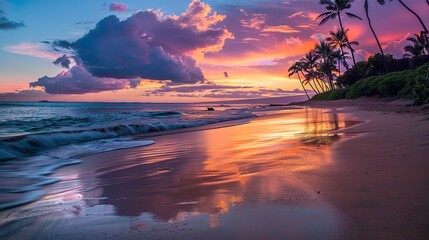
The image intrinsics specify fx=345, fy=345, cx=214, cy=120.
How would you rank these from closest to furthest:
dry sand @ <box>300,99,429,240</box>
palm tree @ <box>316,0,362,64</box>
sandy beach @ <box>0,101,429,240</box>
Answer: dry sand @ <box>300,99,429,240</box>
sandy beach @ <box>0,101,429,240</box>
palm tree @ <box>316,0,362,64</box>

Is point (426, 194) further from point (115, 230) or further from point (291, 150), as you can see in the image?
point (291, 150)

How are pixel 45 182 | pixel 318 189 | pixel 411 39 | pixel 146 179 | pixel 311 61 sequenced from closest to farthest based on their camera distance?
pixel 318 189 < pixel 146 179 < pixel 45 182 < pixel 411 39 < pixel 311 61

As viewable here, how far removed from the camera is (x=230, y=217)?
2414 mm

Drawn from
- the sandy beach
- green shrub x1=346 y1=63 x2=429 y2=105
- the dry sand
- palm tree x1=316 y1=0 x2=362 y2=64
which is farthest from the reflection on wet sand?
palm tree x1=316 y1=0 x2=362 y2=64

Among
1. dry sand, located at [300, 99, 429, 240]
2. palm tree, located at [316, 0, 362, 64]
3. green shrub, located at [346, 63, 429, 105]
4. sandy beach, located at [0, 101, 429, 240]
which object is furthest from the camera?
palm tree, located at [316, 0, 362, 64]

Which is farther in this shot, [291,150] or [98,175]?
[291,150]

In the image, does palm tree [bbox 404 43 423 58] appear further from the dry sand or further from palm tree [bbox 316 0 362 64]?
the dry sand

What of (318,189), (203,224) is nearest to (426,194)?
(318,189)

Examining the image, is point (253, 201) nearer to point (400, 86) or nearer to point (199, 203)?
point (199, 203)

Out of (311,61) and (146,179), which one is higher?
(311,61)

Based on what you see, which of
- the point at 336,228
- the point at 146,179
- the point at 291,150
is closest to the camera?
the point at 336,228

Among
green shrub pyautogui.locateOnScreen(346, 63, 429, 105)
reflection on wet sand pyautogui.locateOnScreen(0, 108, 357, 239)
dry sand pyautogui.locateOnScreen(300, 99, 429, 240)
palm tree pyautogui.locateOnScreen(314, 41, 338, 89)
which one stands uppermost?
palm tree pyautogui.locateOnScreen(314, 41, 338, 89)

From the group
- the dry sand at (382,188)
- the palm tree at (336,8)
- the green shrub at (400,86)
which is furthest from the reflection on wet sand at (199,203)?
the palm tree at (336,8)

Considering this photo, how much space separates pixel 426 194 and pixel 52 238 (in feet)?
8.66
